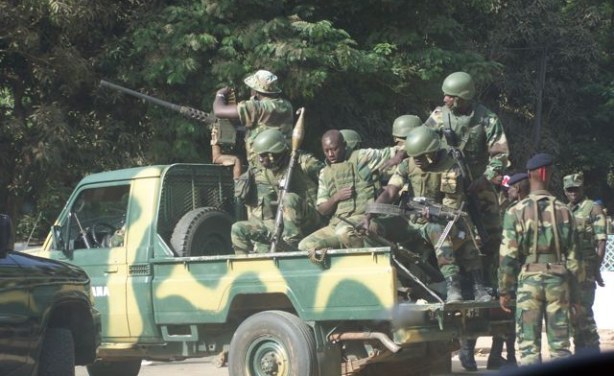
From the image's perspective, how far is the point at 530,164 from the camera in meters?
7.52

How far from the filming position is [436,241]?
328 inches

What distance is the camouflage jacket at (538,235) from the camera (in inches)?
293

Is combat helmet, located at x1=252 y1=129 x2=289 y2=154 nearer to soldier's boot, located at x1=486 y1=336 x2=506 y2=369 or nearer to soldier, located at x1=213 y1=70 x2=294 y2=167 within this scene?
soldier, located at x1=213 y1=70 x2=294 y2=167

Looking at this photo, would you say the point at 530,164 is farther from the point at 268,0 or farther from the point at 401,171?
the point at 268,0

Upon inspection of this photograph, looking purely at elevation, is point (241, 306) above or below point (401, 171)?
below

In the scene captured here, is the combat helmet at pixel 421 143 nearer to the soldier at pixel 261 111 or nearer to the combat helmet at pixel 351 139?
the combat helmet at pixel 351 139

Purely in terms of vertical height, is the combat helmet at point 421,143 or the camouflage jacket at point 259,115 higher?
the camouflage jacket at point 259,115

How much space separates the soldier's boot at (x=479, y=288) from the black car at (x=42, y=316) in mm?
2793

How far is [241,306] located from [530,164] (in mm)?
2454

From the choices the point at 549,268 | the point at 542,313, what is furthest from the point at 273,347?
the point at 549,268

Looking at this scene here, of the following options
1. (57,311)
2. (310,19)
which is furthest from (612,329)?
(57,311)

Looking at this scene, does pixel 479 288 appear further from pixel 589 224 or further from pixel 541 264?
pixel 589 224

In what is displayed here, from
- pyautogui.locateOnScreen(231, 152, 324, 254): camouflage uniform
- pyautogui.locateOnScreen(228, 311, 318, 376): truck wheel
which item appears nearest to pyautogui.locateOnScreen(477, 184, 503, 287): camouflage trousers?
pyautogui.locateOnScreen(231, 152, 324, 254): camouflage uniform

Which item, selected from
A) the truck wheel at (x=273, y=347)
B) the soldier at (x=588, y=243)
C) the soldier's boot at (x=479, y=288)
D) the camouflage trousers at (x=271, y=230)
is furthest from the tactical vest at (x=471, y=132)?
the truck wheel at (x=273, y=347)
